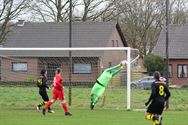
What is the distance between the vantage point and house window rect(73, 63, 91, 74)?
26.3 m

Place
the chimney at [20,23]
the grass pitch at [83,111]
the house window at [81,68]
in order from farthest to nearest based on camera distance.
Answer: the chimney at [20,23] → the house window at [81,68] → the grass pitch at [83,111]

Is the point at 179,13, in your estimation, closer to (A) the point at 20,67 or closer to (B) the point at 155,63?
(B) the point at 155,63

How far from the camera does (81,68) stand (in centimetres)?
2700

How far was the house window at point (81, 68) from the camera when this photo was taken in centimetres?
2634

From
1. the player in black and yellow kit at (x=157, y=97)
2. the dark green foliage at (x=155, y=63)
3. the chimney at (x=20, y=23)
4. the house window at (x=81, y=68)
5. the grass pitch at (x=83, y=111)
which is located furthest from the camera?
the chimney at (x=20, y=23)

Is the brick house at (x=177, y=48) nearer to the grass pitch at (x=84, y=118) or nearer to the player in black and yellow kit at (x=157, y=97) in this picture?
the grass pitch at (x=84, y=118)

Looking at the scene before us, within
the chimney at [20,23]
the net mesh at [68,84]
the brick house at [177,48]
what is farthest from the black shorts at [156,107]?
the chimney at [20,23]

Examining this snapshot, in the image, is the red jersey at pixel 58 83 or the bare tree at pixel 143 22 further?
the bare tree at pixel 143 22

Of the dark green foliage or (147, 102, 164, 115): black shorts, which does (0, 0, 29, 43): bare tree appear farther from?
(147, 102, 164, 115): black shorts

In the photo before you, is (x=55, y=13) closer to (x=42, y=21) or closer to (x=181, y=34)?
(x=42, y=21)

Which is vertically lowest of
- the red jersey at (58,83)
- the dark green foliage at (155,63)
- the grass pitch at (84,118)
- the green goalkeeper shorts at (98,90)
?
the grass pitch at (84,118)

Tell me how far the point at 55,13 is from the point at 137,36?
13.2m

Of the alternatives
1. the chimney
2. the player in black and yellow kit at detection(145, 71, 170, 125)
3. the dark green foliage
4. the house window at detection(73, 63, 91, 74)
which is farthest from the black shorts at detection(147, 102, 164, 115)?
the chimney

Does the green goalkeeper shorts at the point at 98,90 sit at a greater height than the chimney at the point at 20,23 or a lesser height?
lesser
